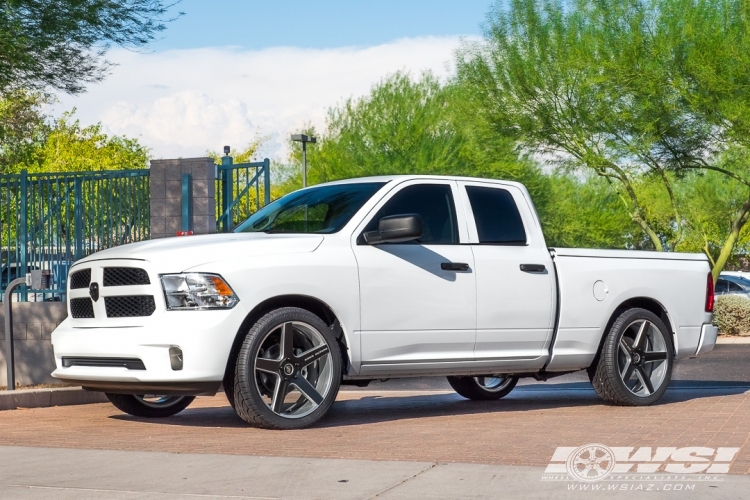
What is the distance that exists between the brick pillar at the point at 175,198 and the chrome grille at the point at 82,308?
5.02 metres

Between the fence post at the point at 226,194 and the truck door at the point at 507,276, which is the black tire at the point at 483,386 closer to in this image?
the truck door at the point at 507,276

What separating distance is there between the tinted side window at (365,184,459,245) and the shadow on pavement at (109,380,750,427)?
4.99 ft

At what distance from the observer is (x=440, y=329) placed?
9.22 meters

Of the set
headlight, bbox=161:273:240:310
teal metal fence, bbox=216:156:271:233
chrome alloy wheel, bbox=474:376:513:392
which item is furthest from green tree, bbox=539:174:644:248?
headlight, bbox=161:273:240:310

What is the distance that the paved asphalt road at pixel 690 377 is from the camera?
14555 millimetres

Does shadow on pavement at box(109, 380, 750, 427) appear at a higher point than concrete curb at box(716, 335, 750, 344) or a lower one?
higher

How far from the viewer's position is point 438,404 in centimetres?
1124

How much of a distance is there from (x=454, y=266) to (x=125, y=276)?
2570 millimetres

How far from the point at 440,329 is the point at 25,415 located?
405cm

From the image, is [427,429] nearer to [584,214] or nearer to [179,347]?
[179,347]

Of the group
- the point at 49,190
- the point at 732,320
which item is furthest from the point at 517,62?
the point at 49,190

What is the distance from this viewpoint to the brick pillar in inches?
555

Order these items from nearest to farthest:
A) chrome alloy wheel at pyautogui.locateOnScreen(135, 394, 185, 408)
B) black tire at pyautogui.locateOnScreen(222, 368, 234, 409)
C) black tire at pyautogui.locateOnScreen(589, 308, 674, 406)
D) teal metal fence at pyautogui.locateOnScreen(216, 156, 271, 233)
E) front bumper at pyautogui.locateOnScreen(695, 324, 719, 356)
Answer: black tire at pyautogui.locateOnScreen(222, 368, 234, 409) < chrome alloy wheel at pyautogui.locateOnScreen(135, 394, 185, 408) < black tire at pyautogui.locateOnScreen(589, 308, 674, 406) < front bumper at pyautogui.locateOnScreen(695, 324, 719, 356) < teal metal fence at pyautogui.locateOnScreen(216, 156, 271, 233)

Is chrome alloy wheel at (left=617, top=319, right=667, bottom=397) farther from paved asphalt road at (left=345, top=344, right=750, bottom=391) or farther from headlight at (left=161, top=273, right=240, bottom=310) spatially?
headlight at (left=161, top=273, right=240, bottom=310)
